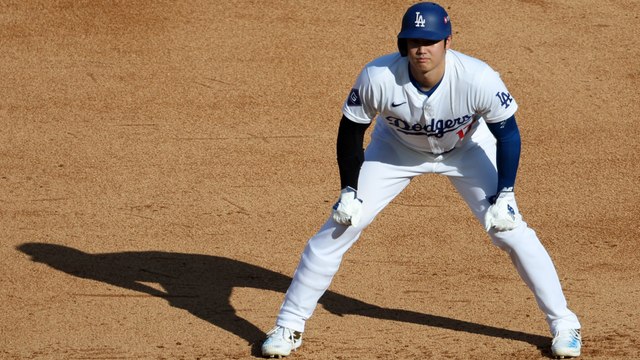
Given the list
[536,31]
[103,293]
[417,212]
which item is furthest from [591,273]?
[536,31]

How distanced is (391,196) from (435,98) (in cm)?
71

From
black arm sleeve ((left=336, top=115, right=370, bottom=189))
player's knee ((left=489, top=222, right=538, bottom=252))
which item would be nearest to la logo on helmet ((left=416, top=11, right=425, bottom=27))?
black arm sleeve ((left=336, top=115, right=370, bottom=189))

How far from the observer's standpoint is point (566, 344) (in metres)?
5.76

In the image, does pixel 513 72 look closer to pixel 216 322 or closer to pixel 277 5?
pixel 277 5

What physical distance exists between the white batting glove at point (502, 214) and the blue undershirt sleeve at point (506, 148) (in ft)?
0.17

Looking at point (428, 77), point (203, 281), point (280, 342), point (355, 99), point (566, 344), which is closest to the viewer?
point (428, 77)

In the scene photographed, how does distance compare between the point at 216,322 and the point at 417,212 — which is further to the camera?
the point at 417,212

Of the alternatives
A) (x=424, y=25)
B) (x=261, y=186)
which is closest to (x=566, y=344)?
(x=424, y=25)

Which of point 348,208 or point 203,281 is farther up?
point 348,208

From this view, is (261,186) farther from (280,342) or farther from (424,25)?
(424,25)

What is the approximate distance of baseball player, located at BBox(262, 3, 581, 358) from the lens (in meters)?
5.41

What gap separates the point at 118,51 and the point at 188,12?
90 centimetres

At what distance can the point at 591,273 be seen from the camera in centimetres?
695

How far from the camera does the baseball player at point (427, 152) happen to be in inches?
213
